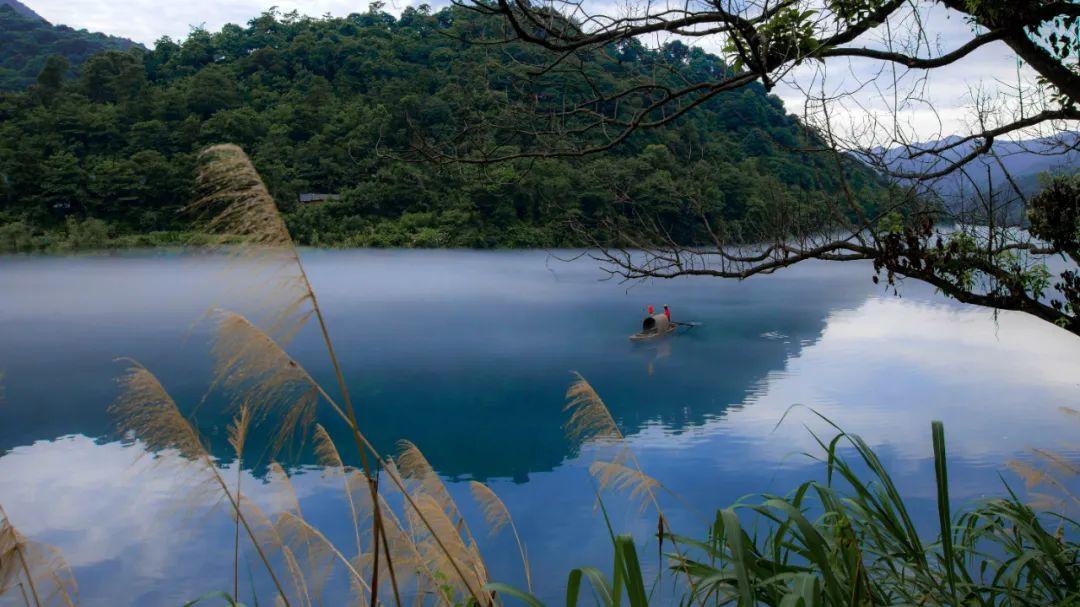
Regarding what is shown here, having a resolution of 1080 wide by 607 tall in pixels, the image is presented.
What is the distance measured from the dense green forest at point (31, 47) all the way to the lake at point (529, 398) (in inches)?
1098

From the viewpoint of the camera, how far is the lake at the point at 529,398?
781 centimetres

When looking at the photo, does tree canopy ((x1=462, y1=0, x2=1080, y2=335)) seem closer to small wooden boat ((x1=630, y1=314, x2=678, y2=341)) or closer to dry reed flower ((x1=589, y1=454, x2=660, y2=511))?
dry reed flower ((x1=589, y1=454, x2=660, y2=511))

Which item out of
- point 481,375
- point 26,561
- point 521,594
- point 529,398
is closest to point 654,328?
point 481,375

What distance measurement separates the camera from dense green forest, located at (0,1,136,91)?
4469 centimetres

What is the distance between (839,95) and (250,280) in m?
2.32

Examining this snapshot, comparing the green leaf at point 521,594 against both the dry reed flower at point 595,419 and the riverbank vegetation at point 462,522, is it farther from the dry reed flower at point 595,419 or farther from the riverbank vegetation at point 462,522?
the dry reed flower at point 595,419

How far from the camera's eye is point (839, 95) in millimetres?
2834

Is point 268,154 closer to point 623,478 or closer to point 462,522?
point 462,522

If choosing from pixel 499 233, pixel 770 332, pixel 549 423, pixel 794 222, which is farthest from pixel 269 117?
pixel 794 222

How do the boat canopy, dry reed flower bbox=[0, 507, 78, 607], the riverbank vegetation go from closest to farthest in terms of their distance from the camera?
the riverbank vegetation
dry reed flower bbox=[0, 507, 78, 607]
the boat canopy

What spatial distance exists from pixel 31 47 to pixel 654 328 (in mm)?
51840

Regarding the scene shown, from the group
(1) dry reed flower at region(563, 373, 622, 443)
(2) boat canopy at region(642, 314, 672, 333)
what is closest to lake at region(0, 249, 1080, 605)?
(2) boat canopy at region(642, 314, 672, 333)

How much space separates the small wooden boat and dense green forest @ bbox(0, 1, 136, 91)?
42.0 meters

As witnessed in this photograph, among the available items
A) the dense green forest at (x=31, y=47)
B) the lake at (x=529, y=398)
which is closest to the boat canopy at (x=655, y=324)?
the lake at (x=529, y=398)
